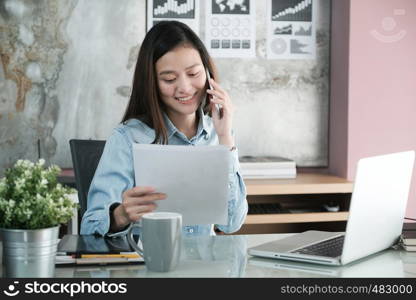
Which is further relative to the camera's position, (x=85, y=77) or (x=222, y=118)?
(x=85, y=77)

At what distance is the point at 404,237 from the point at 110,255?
76 centimetres

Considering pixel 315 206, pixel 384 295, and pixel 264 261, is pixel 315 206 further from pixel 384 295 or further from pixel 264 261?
pixel 384 295

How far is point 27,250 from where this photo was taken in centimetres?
125

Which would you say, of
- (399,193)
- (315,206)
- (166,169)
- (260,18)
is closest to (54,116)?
(260,18)

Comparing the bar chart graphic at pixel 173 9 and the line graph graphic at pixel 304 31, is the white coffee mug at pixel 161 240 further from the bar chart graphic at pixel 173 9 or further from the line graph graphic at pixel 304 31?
the line graph graphic at pixel 304 31

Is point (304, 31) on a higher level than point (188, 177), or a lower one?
higher

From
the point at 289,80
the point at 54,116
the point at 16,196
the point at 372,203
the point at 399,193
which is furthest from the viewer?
the point at 289,80

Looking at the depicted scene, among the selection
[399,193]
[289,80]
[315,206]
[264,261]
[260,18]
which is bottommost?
[315,206]

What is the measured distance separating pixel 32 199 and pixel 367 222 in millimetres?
738

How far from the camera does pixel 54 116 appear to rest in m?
3.44
